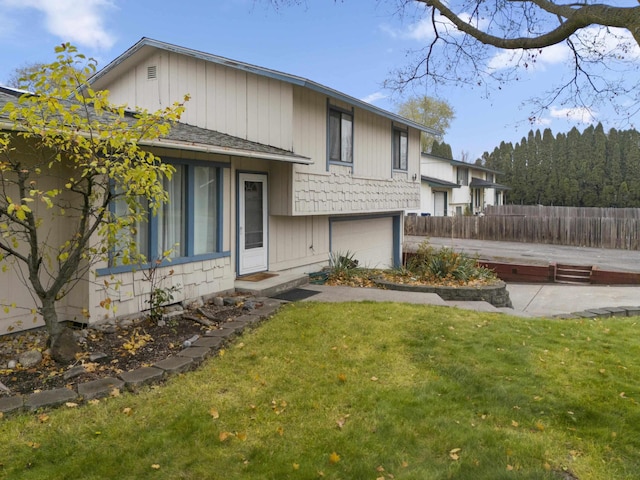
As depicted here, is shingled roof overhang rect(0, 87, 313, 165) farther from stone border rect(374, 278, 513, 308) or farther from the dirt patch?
stone border rect(374, 278, 513, 308)

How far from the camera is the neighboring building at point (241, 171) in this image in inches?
279

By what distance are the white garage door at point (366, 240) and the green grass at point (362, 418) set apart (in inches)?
283

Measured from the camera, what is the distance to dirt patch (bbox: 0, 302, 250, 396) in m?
4.16

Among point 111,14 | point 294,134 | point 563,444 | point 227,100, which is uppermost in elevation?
point 111,14

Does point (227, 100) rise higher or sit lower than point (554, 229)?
higher

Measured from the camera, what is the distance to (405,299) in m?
8.42

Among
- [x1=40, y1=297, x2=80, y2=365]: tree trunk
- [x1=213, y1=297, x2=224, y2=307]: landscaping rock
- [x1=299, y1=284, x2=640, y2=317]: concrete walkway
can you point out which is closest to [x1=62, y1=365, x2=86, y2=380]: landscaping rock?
[x1=40, y1=297, x2=80, y2=365]: tree trunk

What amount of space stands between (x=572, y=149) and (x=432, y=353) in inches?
2177

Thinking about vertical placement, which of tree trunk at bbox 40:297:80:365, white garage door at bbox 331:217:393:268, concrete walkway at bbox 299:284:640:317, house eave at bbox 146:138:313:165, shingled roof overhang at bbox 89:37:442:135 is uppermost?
shingled roof overhang at bbox 89:37:442:135

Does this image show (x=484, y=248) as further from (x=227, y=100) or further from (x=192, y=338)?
(x=192, y=338)

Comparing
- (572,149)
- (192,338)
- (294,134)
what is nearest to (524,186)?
(572,149)

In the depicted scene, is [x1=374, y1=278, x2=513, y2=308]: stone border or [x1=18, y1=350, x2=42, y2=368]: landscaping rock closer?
[x1=18, y1=350, x2=42, y2=368]: landscaping rock

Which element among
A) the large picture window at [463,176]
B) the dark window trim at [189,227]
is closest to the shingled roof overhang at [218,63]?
the dark window trim at [189,227]

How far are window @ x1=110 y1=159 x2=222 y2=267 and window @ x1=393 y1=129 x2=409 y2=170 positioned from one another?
7.69 meters
